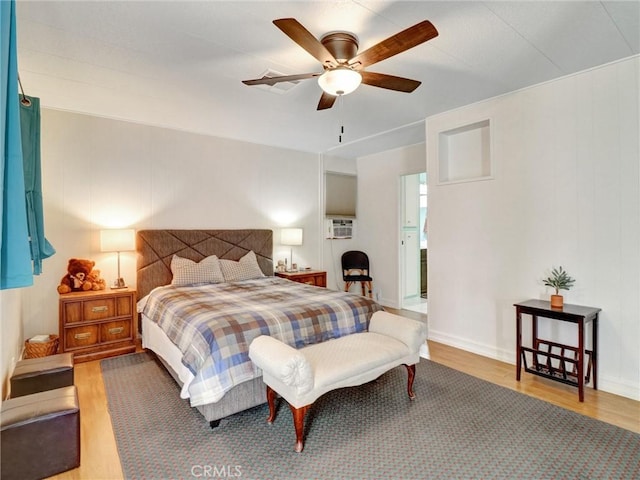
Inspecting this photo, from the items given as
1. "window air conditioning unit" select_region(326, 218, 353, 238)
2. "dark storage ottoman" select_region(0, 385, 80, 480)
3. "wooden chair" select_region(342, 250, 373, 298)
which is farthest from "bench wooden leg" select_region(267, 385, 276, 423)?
"window air conditioning unit" select_region(326, 218, 353, 238)

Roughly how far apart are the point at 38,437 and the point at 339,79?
2.66 metres

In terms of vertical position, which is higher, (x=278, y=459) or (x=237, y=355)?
(x=237, y=355)

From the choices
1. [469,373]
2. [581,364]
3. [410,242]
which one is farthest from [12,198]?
[410,242]

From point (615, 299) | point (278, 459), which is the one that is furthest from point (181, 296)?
point (615, 299)

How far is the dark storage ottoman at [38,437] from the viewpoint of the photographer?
1674 millimetres

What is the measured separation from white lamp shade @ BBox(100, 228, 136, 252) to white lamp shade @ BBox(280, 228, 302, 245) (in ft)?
6.75

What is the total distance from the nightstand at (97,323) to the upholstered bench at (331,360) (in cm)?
207

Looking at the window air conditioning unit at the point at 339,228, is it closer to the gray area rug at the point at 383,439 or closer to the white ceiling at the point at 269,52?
the white ceiling at the point at 269,52

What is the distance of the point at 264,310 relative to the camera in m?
2.65

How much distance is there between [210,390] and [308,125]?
126 inches

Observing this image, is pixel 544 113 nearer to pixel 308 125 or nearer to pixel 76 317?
pixel 308 125

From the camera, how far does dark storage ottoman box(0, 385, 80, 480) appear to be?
1.67 metres

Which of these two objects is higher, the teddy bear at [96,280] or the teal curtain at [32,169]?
the teal curtain at [32,169]

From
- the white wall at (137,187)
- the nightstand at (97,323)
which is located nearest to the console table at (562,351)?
the white wall at (137,187)
